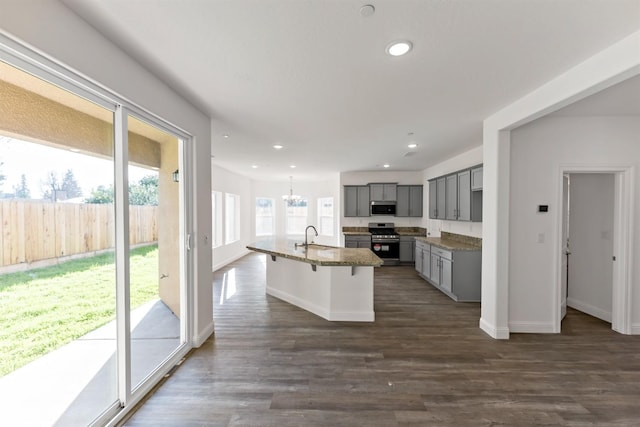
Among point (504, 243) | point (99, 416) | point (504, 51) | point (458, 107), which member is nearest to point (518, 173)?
point (504, 243)

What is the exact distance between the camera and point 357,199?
23.0 feet

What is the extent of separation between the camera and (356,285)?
11.4 ft

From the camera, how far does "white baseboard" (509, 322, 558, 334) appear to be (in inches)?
120

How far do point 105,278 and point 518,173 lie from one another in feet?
13.9

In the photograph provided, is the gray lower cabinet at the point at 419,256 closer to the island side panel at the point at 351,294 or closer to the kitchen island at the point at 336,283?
the kitchen island at the point at 336,283

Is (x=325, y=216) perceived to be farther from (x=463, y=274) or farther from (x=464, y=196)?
(x=463, y=274)

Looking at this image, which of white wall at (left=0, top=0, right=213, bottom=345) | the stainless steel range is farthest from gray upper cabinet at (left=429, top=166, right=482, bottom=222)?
white wall at (left=0, top=0, right=213, bottom=345)

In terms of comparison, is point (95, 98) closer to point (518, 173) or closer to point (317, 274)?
point (317, 274)

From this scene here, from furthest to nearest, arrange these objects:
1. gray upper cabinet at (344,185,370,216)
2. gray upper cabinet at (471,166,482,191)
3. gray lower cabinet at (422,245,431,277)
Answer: gray upper cabinet at (344,185,370,216) → gray lower cabinet at (422,245,431,277) → gray upper cabinet at (471,166,482,191)

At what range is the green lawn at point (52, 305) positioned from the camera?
4.23 feet

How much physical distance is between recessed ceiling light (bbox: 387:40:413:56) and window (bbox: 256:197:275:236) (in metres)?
7.88

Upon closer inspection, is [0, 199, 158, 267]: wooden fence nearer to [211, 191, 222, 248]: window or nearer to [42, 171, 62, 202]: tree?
[42, 171, 62, 202]: tree

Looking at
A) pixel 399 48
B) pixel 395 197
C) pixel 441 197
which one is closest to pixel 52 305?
pixel 399 48

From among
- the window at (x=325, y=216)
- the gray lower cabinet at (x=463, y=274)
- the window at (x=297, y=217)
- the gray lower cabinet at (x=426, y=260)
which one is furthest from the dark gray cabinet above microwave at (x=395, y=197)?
the window at (x=297, y=217)
